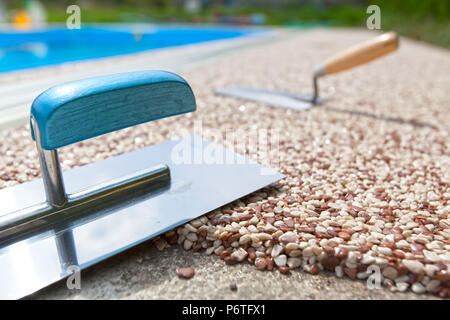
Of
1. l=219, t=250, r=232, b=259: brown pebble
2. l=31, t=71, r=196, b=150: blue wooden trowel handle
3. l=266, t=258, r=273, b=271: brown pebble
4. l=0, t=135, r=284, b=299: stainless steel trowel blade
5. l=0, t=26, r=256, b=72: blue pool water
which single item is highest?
l=0, t=26, r=256, b=72: blue pool water

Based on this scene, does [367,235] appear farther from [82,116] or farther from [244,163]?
[82,116]

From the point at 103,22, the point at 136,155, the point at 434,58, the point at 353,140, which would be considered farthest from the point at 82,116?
the point at 103,22

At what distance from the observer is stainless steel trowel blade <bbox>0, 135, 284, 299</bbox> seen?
1.15 metres

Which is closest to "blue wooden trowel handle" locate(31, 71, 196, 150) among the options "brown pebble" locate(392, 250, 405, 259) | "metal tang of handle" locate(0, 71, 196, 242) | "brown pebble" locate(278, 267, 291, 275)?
"metal tang of handle" locate(0, 71, 196, 242)

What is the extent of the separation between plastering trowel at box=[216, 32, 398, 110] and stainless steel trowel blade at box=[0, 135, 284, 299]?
1.27 m

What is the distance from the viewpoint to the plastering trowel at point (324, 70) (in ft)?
8.98

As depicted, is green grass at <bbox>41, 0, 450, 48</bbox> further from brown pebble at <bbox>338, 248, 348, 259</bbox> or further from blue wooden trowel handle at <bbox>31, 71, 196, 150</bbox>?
blue wooden trowel handle at <bbox>31, 71, 196, 150</bbox>

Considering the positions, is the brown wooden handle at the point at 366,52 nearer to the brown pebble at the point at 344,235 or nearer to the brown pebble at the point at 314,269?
the brown pebble at the point at 344,235

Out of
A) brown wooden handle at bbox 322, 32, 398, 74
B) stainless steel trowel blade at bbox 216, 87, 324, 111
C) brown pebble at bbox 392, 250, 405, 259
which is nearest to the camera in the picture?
brown pebble at bbox 392, 250, 405, 259

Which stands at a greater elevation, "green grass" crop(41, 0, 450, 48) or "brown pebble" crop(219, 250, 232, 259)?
"green grass" crop(41, 0, 450, 48)

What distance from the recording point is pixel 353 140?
93.9 inches

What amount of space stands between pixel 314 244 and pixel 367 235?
0.23 m

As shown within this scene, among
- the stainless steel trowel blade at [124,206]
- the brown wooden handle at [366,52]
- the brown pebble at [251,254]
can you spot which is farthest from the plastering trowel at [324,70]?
the brown pebble at [251,254]

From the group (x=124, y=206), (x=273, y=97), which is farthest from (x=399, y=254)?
(x=273, y=97)
